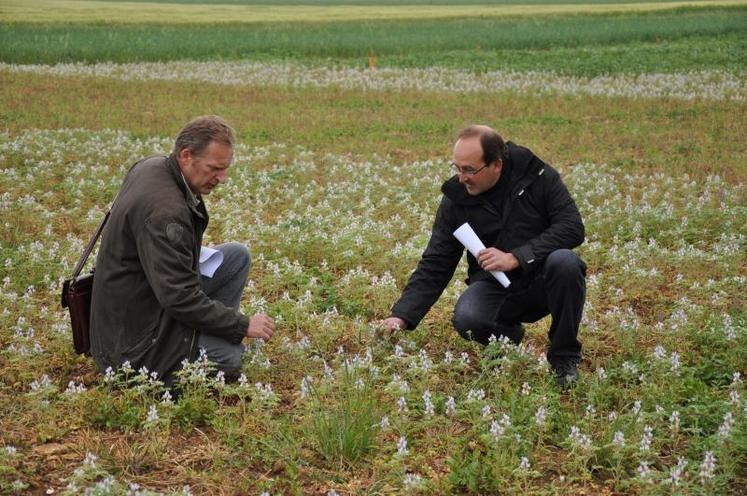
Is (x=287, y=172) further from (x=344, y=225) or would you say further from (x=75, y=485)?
(x=75, y=485)

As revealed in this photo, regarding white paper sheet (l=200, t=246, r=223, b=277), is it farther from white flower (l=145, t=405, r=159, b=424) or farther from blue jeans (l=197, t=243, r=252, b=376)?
white flower (l=145, t=405, r=159, b=424)

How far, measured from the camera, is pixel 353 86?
2642cm

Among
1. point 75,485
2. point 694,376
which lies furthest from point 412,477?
point 694,376

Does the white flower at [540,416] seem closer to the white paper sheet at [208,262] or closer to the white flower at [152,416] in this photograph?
the white flower at [152,416]

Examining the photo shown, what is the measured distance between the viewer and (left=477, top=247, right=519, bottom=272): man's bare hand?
666 cm

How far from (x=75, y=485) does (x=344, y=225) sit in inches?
257

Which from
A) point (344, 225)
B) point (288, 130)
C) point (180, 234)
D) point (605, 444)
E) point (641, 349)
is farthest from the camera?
point (288, 130)

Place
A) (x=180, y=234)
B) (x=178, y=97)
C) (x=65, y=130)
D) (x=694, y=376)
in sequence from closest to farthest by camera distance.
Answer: (x=180, y=234) → (x=694, y=376) → (x=65, y=130) → (x=178, y=97)

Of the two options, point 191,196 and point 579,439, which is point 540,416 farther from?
point 191,196

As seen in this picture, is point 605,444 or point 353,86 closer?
point 605,444

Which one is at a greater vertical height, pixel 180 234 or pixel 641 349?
pixel 180 234

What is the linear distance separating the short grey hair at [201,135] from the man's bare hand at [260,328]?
3.95 feet

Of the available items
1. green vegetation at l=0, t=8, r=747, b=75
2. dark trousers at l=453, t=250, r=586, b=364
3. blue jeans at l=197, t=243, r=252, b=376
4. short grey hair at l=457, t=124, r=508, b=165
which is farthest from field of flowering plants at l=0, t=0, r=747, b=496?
green vegetation at l=0, t=8, r=747, b=75

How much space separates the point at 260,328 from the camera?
21.0ft
